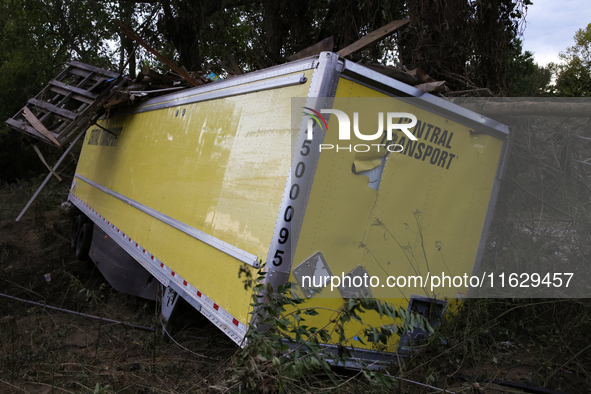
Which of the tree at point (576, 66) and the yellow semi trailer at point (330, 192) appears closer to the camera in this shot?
the yellow semi trailer at point (330, 192)

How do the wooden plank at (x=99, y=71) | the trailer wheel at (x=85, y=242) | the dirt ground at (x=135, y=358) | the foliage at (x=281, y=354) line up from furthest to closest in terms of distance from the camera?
1. the trailer wheel at (x=85, y=242)
2. the wooden plank at (x=99, y=71)
3. the dirt ground at (x=135, y=358)
4. the foliage at (x=281, y=354)

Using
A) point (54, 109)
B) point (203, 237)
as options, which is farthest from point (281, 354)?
point (54, 109)

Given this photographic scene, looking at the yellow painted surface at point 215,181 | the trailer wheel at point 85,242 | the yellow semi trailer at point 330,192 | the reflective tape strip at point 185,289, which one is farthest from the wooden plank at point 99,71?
the yellow semi trailer at point 330,192

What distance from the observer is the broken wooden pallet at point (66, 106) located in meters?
8.21

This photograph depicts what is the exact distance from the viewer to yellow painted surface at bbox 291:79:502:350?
375cm

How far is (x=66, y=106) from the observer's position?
945 centimetres

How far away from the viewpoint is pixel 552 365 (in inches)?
161

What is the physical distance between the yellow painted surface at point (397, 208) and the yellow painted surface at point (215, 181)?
1.24ft

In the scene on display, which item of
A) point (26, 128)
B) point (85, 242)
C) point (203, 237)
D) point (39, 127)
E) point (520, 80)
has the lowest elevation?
point (85, 242)

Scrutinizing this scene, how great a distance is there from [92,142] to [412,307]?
10500mm

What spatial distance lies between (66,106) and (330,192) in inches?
309

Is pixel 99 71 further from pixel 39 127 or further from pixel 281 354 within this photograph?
pixel 281 354

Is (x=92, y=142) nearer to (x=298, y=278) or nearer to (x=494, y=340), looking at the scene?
(x=298, y=278)

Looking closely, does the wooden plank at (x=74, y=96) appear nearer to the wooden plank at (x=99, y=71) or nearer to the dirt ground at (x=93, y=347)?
the wooden plank at (x=99, y=71)
